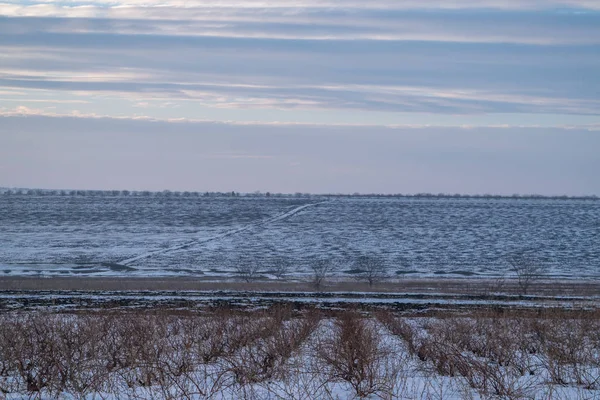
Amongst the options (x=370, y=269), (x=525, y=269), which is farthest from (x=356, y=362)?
(x=525, y=269)

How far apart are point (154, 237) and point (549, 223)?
41086 mm

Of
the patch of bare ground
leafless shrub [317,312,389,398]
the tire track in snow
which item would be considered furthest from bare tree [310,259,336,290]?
leafless shrub [317,312,389,398]

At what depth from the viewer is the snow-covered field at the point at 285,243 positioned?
40062 mm

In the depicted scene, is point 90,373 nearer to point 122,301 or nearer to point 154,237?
point 122,301

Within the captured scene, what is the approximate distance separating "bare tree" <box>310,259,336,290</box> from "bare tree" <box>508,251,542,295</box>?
927 cm

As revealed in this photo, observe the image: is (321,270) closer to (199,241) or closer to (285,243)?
(285,243)

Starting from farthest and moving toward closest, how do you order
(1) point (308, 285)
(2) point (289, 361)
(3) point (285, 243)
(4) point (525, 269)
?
(3) point (285, 243) < (4) point (525, 269) < (1) point (308, 285) < (2) point (289, 361)

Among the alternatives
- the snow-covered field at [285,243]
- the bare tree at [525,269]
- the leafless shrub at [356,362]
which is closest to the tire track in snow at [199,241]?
the snow-covered field at [285,243]

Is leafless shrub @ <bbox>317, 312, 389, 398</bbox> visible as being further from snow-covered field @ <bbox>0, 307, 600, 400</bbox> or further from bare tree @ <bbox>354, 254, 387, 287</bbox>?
bare tree @ <bbox>354, 254, 387, 287</bbox>

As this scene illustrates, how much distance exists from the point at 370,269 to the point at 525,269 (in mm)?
8188

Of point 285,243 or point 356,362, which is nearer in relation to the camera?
point 356,362

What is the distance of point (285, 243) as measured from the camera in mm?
53312

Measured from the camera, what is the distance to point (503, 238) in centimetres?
5656

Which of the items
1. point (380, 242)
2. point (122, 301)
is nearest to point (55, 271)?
point (122, 301)
